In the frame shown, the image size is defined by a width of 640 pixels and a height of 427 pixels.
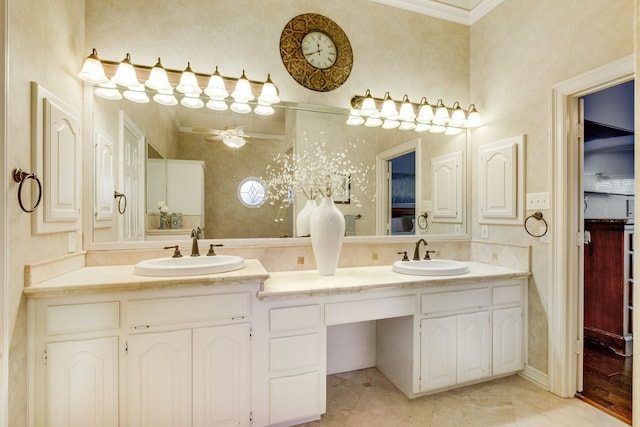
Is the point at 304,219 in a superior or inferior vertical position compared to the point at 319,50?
inferior

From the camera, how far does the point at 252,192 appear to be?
222 cm

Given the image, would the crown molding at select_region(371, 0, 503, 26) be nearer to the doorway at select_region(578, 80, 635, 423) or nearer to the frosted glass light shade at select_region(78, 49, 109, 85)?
the doorway at select_region(578, 80, 635, 423)

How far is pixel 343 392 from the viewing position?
7.16 feet

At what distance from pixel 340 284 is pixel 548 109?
6.24 ft

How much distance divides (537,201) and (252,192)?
6.75 feet

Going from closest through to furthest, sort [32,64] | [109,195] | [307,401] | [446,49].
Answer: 1. [32,64]
2. [307,401]
3. [109,195]
4. [446,49]

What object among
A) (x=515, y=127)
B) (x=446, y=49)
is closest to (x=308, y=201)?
(x=515, y=127)

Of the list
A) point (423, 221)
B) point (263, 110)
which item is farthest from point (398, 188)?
point (263, 110)

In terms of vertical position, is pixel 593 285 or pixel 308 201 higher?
pixel 308 201

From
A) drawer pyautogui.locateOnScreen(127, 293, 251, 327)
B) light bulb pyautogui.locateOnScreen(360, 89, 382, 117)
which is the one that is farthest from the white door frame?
drawer pyautogui.locateOnScreen(127, 293, 251, 327)

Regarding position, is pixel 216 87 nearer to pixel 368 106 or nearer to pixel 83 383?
pixel 368 106

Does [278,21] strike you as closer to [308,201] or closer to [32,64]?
[308,201]

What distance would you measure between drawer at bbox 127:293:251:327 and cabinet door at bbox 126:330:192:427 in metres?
0.07

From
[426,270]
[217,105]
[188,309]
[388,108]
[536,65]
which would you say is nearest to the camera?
[188,309]
